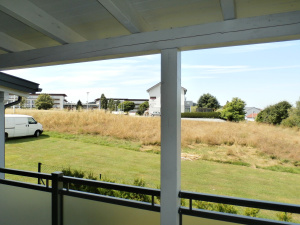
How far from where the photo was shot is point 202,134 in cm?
736

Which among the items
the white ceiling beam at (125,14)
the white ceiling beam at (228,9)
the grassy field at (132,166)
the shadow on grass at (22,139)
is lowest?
the grassy field at (132,166)

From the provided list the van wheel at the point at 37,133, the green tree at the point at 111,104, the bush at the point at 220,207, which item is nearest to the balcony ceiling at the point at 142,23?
the bush at the point at 220,207

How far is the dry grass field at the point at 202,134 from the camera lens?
21.2ft

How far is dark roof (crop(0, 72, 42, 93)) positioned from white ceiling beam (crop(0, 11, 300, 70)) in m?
0.49

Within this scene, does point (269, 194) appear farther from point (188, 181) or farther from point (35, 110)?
point (35, 110)

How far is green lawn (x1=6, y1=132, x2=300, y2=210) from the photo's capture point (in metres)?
6.39

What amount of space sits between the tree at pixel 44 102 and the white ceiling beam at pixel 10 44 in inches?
256

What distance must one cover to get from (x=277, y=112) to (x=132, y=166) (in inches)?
201

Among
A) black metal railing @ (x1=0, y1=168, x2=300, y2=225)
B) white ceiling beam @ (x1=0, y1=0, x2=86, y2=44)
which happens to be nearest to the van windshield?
black metal railing @ (x1=0, y1=168, x2=300, y2=225)

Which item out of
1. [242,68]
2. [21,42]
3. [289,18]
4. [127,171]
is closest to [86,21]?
[21,42]

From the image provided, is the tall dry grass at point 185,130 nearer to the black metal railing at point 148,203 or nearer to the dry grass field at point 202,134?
the dry grass field at point 202,134

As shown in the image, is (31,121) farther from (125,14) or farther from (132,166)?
(125,14)

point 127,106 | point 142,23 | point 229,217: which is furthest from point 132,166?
point 142,23

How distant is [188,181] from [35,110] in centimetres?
595
